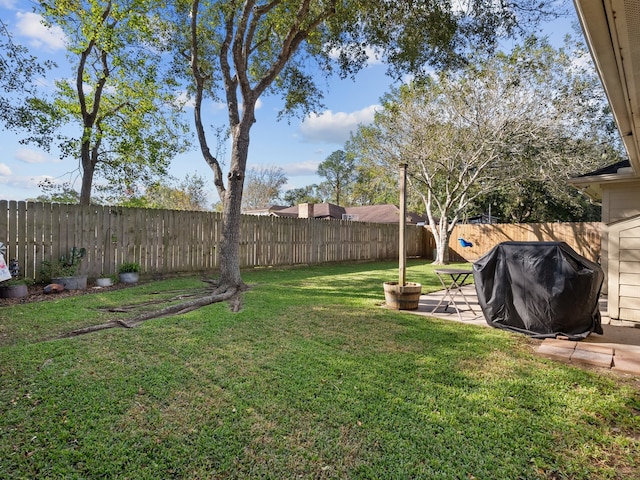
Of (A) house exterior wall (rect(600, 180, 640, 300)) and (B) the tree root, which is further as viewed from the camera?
(A) house exterior wall (rect(600, 180, 640, 300))

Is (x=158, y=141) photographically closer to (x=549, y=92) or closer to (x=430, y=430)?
Answer: (x=430, y=430)

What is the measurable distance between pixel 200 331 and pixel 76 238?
4574 millimetres

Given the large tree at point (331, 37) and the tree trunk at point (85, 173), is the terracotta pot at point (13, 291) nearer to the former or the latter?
the large tree at point (331, 37)

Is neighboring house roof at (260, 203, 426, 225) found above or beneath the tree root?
above

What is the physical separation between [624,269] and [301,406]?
14.9ft

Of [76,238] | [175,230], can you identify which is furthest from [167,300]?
[175,230]

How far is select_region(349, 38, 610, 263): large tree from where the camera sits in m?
11.3

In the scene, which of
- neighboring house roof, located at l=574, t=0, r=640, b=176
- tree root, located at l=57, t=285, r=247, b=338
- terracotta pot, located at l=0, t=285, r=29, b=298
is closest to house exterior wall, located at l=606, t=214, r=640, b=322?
neighboring house roof, located at l=574, t=0, r=640, b=176

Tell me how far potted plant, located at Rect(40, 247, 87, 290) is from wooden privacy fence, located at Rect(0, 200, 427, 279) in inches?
4.8

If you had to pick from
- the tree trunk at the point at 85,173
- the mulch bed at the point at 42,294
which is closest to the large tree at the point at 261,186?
the tree trunk at the point at 85,173

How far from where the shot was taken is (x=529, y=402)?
7.92ft

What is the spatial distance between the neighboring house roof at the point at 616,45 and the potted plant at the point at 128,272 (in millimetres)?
7784

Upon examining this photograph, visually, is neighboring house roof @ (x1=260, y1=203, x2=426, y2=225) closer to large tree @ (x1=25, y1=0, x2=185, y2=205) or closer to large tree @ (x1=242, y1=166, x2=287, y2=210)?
large tree @ (x1=242, y1=166, x2=287, y2=210)

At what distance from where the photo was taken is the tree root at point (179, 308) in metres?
3.73
